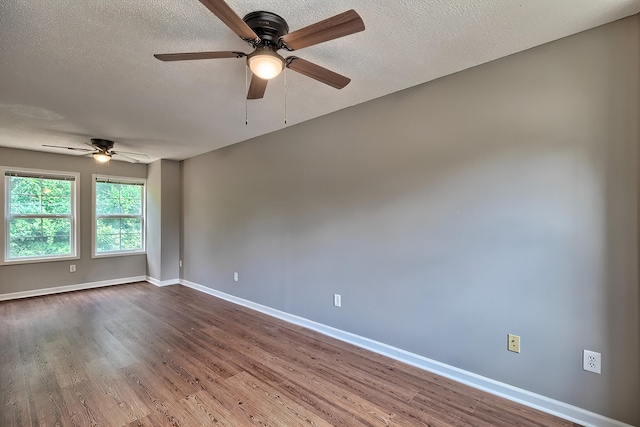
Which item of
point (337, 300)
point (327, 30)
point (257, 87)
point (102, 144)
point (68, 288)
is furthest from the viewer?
point (68, 288)

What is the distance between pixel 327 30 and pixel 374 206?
168 cm

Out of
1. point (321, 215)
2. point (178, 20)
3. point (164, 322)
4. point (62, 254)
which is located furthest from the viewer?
point (62, 254)

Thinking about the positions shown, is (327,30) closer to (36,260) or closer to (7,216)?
(7,216)

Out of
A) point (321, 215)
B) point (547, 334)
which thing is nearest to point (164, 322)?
point (321, 215)

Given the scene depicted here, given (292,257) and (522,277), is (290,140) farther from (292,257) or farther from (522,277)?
(522,277)

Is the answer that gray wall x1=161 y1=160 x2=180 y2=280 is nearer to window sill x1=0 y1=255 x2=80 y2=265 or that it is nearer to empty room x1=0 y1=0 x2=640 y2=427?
window sill x1=0 y1=255 x2=80 y2=265

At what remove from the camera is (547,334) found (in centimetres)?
194

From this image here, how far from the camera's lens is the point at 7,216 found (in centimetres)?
449

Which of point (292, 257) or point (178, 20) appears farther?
point (292, 257)

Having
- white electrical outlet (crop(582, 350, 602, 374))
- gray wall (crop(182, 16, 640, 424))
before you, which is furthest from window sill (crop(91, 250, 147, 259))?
white electrical outlet (crop(582, 350, 602, 374))

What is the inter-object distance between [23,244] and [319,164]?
4921mm

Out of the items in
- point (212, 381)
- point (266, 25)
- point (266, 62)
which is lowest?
point (212, 381)

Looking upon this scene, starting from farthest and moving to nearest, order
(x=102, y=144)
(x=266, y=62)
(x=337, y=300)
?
(x=102, y=144)
(x=337, y=300)
(x=266, y=62)

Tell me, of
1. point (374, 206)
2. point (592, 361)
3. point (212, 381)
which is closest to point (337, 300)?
point (374, 206)
